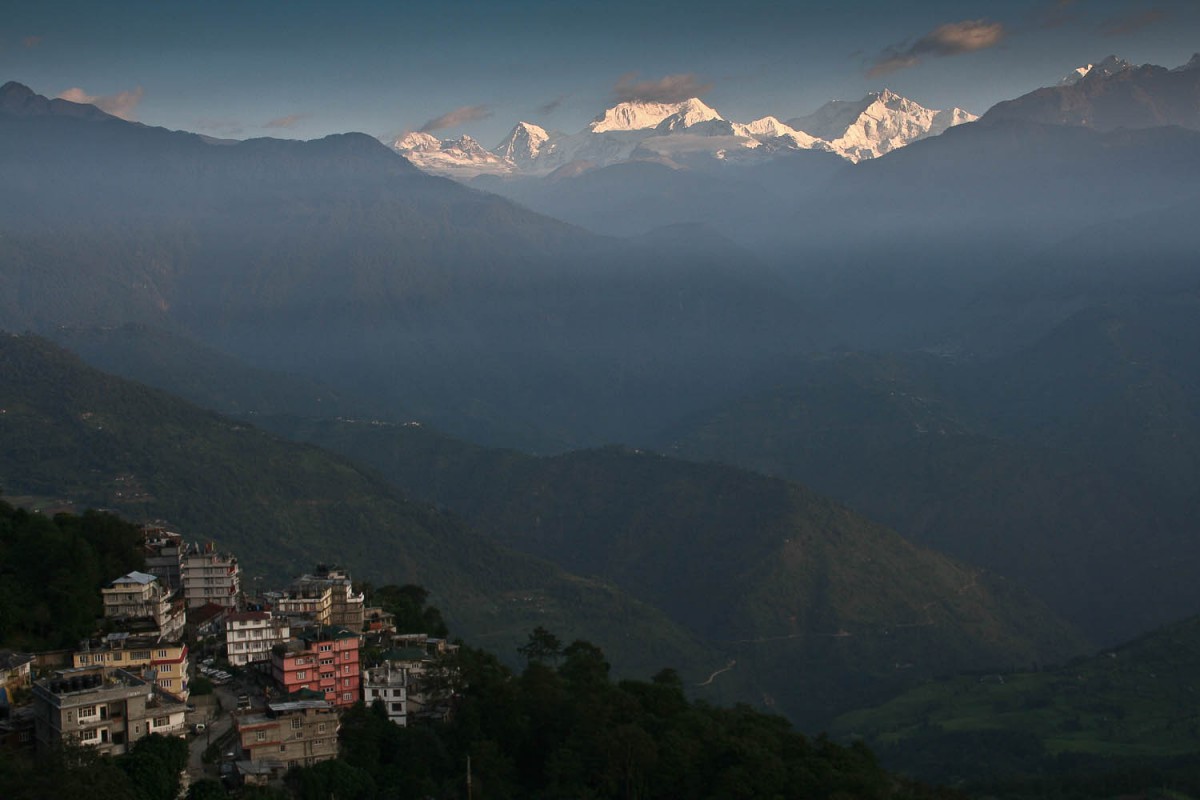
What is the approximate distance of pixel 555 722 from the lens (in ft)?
200

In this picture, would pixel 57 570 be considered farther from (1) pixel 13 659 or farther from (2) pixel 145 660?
(2) pixel 145 660

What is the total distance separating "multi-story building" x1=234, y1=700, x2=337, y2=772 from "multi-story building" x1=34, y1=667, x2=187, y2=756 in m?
2.72

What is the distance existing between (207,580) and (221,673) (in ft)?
38.0

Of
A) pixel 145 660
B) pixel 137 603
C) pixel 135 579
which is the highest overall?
pixel 135 579

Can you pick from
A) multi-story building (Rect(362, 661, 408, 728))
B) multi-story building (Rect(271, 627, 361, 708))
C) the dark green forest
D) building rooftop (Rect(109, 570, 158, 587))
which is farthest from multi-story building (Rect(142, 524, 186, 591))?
multi-story building (Rect(362, 661, 408, 728))

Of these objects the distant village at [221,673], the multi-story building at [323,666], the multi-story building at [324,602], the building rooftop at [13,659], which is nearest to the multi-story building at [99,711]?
the distant village at [221,673]

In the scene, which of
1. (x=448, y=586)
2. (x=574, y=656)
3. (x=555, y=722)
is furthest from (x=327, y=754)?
(x=448, y=586)

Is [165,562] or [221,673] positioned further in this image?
[165,562]

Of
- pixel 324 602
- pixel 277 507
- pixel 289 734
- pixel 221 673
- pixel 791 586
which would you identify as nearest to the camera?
pixel 289 734

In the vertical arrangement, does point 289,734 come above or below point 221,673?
below

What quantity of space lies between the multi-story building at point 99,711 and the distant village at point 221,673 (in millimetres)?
45

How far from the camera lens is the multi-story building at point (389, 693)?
60.5 meters

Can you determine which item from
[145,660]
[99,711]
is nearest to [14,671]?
[145,660]

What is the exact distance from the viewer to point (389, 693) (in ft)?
199
